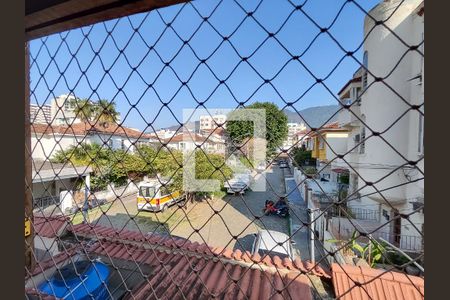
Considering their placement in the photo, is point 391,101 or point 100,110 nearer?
point 100,110

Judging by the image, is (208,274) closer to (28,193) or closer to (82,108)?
(28,193)

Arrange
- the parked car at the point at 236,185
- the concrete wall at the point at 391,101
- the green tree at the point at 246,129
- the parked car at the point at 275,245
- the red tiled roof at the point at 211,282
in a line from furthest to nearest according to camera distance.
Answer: the concrete wall at the point at 391,101 → the red tiled roof at the point at 211,282 → the green tree at the point at 246,129 → the parked car at the point at 236,185 → the parked car at the point at 275,245

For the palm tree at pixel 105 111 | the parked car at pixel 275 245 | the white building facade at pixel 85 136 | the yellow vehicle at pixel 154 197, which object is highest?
the palm tree at pixel 105 111

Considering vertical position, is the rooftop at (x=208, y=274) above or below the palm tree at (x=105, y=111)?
below

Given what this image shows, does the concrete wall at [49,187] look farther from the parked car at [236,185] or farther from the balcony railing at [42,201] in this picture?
the parked car at [236,185]

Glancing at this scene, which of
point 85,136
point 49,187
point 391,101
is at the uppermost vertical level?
point 391,101

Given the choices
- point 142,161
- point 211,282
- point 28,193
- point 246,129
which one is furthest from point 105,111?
point 142,161

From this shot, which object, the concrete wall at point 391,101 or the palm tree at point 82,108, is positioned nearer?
the palm tree at point 82,108

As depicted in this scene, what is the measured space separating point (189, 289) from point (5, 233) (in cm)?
103

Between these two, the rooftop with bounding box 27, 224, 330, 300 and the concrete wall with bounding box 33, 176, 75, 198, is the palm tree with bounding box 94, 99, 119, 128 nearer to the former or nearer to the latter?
the concrete wall with bounding box 33, 176, 75, 198

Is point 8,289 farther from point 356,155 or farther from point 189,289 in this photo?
point 356,155

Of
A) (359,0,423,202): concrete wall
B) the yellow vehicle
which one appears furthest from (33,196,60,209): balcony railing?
(359,0,423,202): concrete wall

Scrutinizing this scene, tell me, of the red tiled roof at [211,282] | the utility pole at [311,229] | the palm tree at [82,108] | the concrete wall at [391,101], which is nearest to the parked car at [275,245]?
the utility pole at [311,229]

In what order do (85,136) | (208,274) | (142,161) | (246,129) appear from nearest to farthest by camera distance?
(85,136), (246,129), (208,274), (142,161)
